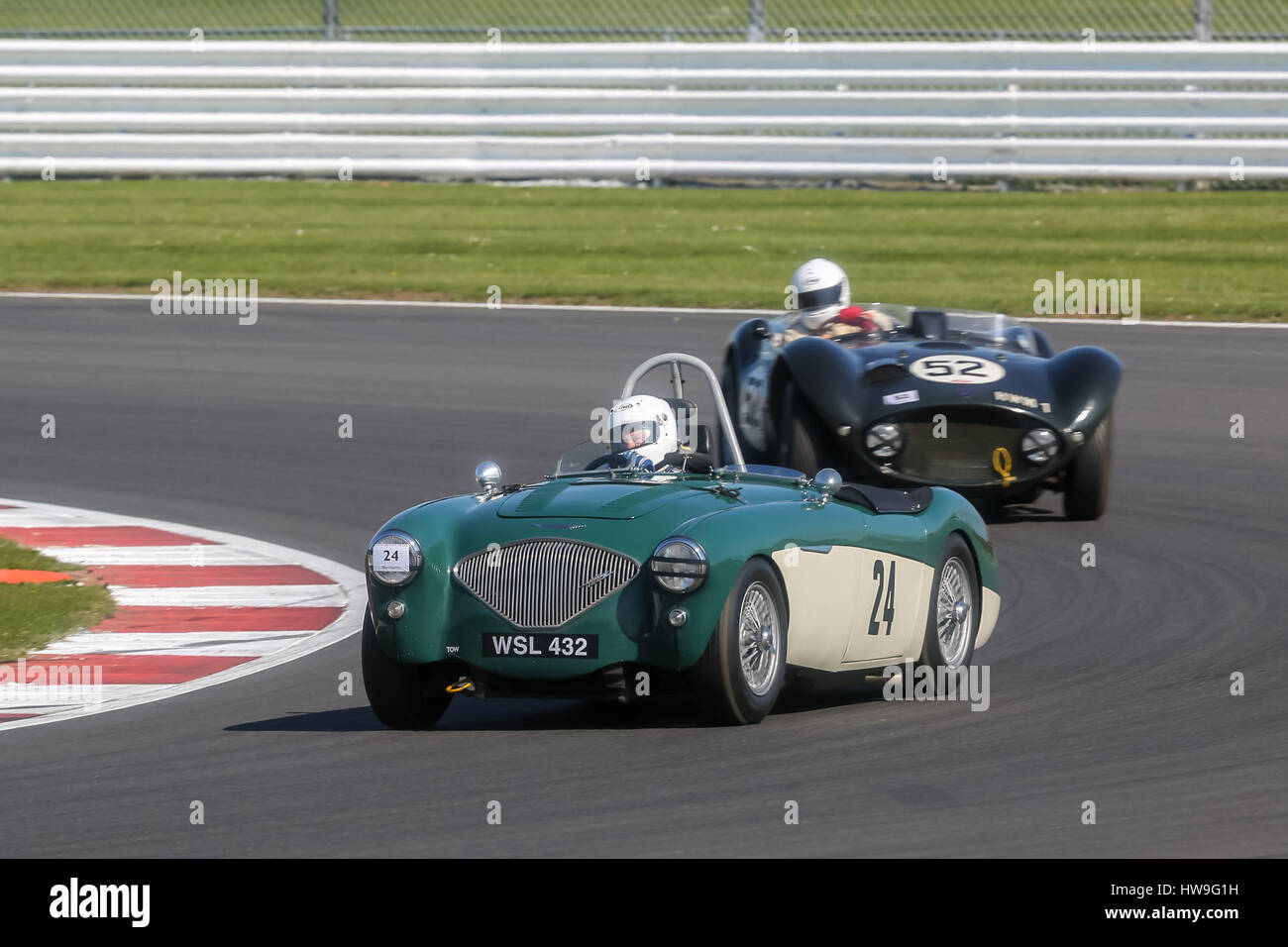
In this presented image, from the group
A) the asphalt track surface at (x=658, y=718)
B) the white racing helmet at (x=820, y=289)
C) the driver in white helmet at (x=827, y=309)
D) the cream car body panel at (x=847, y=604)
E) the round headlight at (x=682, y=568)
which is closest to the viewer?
the asphalt track surface at (x=658, y=718)

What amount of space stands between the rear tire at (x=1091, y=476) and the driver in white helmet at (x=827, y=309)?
1.36 metres

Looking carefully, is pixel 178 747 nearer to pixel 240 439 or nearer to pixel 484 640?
pixel 484 640

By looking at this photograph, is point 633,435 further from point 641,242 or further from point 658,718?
point 641,242

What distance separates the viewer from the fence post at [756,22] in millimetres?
20911

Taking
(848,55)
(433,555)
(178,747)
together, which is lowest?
(178,747)

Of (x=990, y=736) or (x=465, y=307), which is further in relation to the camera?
(x=465, y=307)

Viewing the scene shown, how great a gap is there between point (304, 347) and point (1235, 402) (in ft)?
21.6

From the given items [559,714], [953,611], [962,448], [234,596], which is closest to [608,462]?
[559,714]

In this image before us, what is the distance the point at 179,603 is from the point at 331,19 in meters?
12.9

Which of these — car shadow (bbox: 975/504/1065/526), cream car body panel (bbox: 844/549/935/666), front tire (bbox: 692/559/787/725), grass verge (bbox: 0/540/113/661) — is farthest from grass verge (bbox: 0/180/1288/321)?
front tire (bbox: 692/559/787/725)

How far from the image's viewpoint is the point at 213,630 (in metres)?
9.33

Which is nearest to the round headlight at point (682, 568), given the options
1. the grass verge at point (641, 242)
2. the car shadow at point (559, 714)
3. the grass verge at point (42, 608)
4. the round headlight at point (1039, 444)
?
the car shadow at point (559, 714)

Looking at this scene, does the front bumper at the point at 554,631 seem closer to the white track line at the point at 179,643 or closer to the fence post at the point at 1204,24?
the white track line at the point at 179,643

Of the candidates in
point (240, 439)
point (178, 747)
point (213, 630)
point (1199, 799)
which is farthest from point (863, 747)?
point (240, 439)
